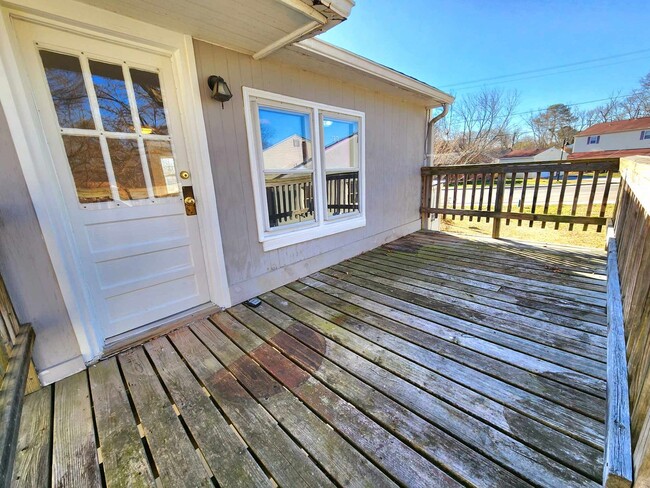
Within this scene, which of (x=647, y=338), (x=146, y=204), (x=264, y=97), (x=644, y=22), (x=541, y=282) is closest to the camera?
(x=647, y=338)

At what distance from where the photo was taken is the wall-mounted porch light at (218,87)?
201 centimetres

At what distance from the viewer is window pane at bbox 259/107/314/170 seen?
2.51 m

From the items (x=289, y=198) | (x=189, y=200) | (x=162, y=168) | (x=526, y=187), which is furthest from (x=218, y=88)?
(x=526, y=187)

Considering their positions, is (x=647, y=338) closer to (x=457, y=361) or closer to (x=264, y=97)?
(x=457, y=361)

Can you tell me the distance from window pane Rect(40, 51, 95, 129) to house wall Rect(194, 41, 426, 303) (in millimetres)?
709

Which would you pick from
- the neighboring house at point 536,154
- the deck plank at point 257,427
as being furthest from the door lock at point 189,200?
the neighboring house at point 536,154

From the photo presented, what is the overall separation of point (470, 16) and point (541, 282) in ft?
53.5

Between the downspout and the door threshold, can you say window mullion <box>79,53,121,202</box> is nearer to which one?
the door threshold

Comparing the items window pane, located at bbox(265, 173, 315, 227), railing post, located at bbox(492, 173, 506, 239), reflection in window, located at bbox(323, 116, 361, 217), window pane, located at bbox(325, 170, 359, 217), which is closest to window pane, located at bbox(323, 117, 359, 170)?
reflection in window, located at bbox(323, 116, 361, 217)

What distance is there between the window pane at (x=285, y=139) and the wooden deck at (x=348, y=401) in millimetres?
1428

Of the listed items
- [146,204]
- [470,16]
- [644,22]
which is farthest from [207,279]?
[644,22]

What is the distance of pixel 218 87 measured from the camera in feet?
6.58

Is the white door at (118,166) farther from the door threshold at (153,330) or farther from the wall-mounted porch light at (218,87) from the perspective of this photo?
the wall-mounted porch light at (218,87)

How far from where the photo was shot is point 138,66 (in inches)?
70.6
